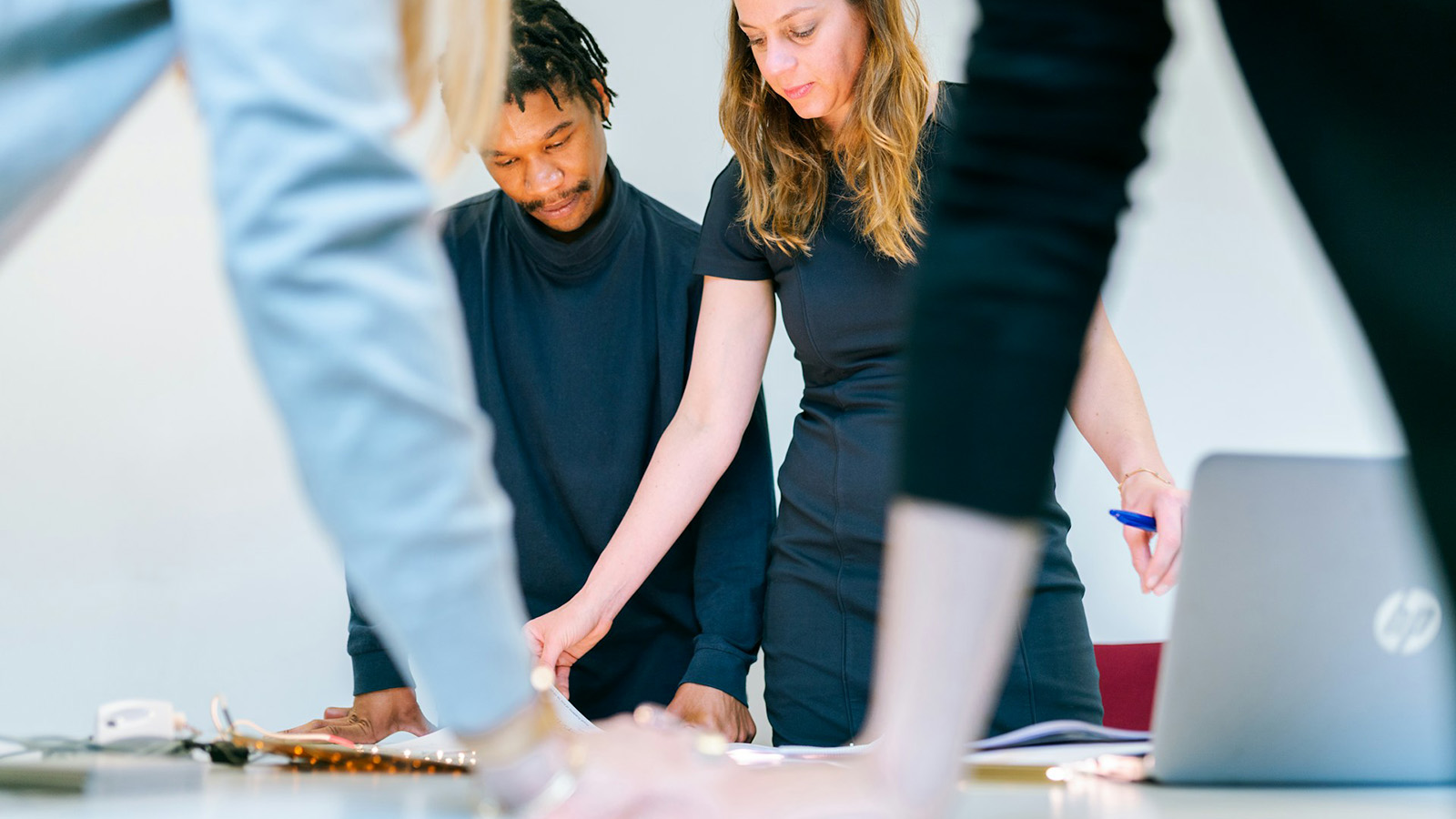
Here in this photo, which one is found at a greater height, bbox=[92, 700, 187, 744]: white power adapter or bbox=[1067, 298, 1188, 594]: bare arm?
bbox=[1067, 298, 1188, 594]: bare arm

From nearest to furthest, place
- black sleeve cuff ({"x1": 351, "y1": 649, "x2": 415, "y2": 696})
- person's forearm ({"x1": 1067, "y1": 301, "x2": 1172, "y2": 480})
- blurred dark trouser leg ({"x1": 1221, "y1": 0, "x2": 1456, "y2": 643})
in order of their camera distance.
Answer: blurred dark trouser leg ({"x1": 1221, "y1": 0, "x2": 1456, "y2": 643})
person's forearm ({"x1": 1067, "y1": 301, "x2": 1172, "y2": 480})
black sleeve cuff ({"x1": 351, "y1": 649, "x2": 415, "y2": 696})

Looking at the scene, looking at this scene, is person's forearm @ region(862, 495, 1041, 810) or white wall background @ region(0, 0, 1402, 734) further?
white wall background @ region(0, 0, 1402, 734)

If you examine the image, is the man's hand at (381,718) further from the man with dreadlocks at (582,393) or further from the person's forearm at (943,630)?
the person's forearm at (943,630)

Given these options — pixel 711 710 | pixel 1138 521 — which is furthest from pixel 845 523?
pixel 1138 521

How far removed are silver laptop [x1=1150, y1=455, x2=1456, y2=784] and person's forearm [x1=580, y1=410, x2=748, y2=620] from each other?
99 cm

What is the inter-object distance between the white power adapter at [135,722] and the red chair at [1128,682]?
1672mm

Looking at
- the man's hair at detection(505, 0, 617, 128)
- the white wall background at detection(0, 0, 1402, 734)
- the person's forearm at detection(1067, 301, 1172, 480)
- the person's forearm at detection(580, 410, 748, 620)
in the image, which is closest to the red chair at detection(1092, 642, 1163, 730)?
the white wall background at detection(0, 0, 1402, 734)

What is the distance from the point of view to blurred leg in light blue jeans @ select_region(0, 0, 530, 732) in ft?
1.52

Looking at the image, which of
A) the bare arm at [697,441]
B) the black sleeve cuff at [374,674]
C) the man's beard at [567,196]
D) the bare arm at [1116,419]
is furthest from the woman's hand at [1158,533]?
the black sleeve cuff at [374,674]

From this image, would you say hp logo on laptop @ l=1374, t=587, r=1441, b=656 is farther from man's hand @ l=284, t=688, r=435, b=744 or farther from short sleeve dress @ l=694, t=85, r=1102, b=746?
man's hand @ l=284, t=688, r=435, b=744

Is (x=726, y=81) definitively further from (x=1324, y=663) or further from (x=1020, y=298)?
(x=1020, y=298)

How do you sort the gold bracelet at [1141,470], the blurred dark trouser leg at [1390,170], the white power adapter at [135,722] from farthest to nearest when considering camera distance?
the gold bracelet at [1141,470]
the white power adapter at [135,722]
the blurred dark trouser leg at [1390,170]

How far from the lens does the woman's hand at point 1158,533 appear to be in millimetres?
1089

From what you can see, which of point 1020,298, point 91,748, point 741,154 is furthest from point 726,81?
point 1020,298
